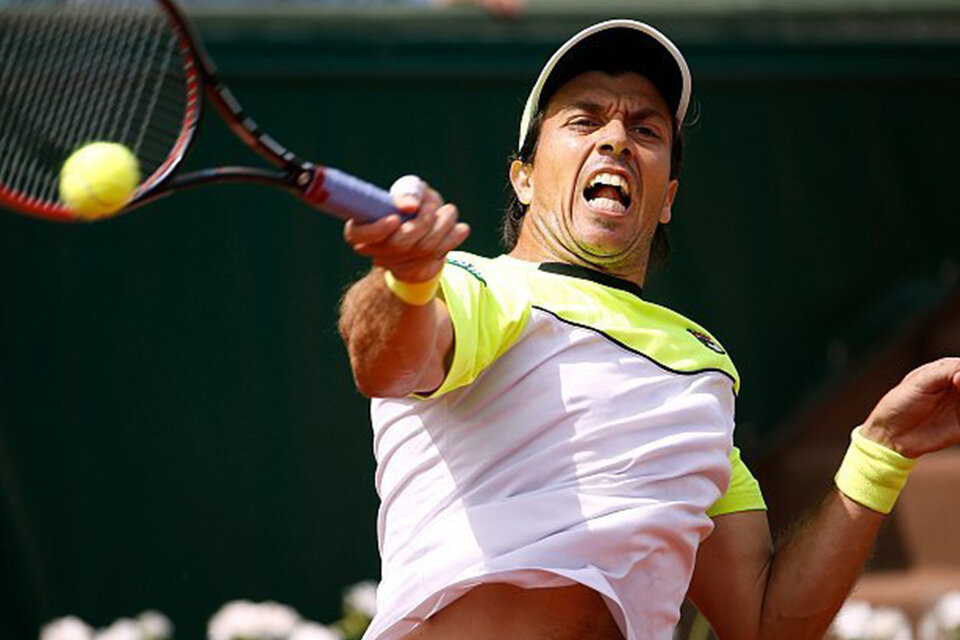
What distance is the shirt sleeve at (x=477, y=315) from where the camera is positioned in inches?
116

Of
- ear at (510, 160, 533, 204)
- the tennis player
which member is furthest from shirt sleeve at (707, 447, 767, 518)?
ear at (510, 160, 533, 204)

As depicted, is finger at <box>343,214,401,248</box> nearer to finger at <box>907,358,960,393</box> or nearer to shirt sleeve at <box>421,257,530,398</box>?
shirt sleeve at <box>421,257,530,398</box>

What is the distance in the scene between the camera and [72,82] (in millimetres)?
4398

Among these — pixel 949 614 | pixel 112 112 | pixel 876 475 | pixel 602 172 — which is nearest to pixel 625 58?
pixel 602 172

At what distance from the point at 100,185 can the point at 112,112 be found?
7.11 ft

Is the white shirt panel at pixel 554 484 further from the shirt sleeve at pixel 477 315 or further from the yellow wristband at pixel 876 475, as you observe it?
the yellow wristband at pixel 876 475

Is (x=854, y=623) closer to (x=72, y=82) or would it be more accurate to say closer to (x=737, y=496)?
(x=737, y=496)

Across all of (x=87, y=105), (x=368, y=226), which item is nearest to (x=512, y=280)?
(x=368, y=226)

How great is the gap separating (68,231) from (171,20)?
166 inches

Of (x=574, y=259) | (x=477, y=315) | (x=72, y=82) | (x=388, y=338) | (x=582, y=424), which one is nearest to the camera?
(x=388, y=338)

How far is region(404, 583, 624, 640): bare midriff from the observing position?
311cm

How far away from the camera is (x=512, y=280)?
10.7 ft

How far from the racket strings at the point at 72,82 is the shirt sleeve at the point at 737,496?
118 centimetres

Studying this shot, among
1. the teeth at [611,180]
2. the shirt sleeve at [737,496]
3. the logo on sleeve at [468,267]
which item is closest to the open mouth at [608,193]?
the teeth at [611,180]
